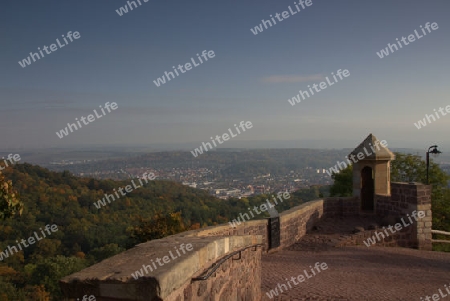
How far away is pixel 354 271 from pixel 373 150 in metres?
5.98

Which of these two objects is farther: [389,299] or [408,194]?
Answer: [408,194]

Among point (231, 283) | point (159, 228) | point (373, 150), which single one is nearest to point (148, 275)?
point (231, 283)

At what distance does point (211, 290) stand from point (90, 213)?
31.5 metres

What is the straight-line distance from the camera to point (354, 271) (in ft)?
24.2

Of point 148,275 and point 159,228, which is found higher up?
point 148,275

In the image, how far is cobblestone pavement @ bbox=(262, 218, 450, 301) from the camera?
596 centimetres

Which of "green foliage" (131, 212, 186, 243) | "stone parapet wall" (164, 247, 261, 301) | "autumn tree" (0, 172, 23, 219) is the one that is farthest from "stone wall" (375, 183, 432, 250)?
"autumn tree" (0, 172, 23, 219)

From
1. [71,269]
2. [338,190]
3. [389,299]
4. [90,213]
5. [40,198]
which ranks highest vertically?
[40,198]

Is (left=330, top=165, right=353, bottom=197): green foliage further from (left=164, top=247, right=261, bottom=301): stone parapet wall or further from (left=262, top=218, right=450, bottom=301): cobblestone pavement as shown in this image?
(left=164, top=247, right=261, bottom=301): stone parapet wall

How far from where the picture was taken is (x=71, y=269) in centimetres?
2117

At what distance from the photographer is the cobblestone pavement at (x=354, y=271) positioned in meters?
5.96

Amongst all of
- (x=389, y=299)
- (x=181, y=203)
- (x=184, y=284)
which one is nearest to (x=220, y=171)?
(x=181, y=203)

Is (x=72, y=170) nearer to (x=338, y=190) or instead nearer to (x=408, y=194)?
(x=338, y=190)

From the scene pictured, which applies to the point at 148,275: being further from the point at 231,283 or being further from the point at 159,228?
the point at 159,228
